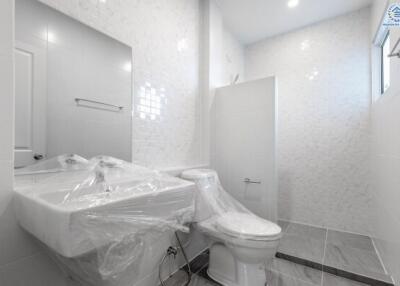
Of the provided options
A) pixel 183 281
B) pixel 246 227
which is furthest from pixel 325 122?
pixel 183 281

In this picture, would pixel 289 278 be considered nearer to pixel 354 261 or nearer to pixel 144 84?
pixel 354 261

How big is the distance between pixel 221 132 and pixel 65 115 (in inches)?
57.2

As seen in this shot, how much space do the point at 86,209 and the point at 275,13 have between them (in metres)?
2.66

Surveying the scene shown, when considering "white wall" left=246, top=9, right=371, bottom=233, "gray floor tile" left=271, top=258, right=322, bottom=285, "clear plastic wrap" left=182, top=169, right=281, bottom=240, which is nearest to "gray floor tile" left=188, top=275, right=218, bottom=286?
"clear plastic wrap" left=182, top=169, right=281, bottom=240

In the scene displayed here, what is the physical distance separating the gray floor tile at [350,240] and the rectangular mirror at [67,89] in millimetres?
2234

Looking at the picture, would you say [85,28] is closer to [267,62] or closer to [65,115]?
[65,115]

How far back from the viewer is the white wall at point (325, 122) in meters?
2.18

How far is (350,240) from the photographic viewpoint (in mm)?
2047

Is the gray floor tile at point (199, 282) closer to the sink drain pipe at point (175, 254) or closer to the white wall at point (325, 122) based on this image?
the sink drain pipe at point (175, 254)

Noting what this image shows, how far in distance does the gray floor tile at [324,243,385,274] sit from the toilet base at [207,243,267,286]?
0.71 metres

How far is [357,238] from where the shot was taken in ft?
6.86

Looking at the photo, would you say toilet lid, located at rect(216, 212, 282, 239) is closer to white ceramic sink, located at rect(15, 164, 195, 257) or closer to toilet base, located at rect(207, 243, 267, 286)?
toilet base, located at rect(207, 243, 267, 286)

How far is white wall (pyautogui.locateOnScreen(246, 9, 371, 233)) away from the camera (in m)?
2.18

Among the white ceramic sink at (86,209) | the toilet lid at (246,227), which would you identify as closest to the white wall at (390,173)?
the toilet lid at (246,227)
